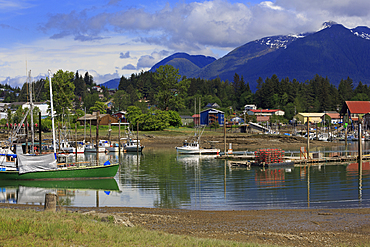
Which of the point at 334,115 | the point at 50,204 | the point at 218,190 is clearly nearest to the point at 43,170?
the point at 218,190

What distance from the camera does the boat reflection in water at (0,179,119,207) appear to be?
2871 centimetres

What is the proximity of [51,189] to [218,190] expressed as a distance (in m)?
15.1

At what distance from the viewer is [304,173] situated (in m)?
43.2

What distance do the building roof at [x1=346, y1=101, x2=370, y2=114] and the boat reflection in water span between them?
120 metres

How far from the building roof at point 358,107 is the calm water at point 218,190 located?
97.9 metres

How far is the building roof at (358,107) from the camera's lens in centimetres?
13512

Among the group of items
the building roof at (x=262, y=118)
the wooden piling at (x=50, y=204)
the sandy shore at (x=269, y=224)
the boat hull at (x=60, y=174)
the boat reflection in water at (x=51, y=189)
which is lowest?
the boat reflection in water at (x=51, y=189)

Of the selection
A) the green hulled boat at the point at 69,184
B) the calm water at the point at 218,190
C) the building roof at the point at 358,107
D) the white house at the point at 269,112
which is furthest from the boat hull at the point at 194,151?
the white house at the point at 269,112

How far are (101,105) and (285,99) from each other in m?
84.8

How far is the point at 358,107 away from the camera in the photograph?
451 feet

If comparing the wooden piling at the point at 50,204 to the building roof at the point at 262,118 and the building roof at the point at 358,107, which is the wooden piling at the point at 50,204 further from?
the building roof at the point at 262,118

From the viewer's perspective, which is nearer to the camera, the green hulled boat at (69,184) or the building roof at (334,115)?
the green hulled boat at (69,184)

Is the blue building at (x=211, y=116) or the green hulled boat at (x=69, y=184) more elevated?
the blue building at (x=211, y=116)

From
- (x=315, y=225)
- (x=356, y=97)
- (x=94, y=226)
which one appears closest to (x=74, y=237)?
(x=94, y=226)
